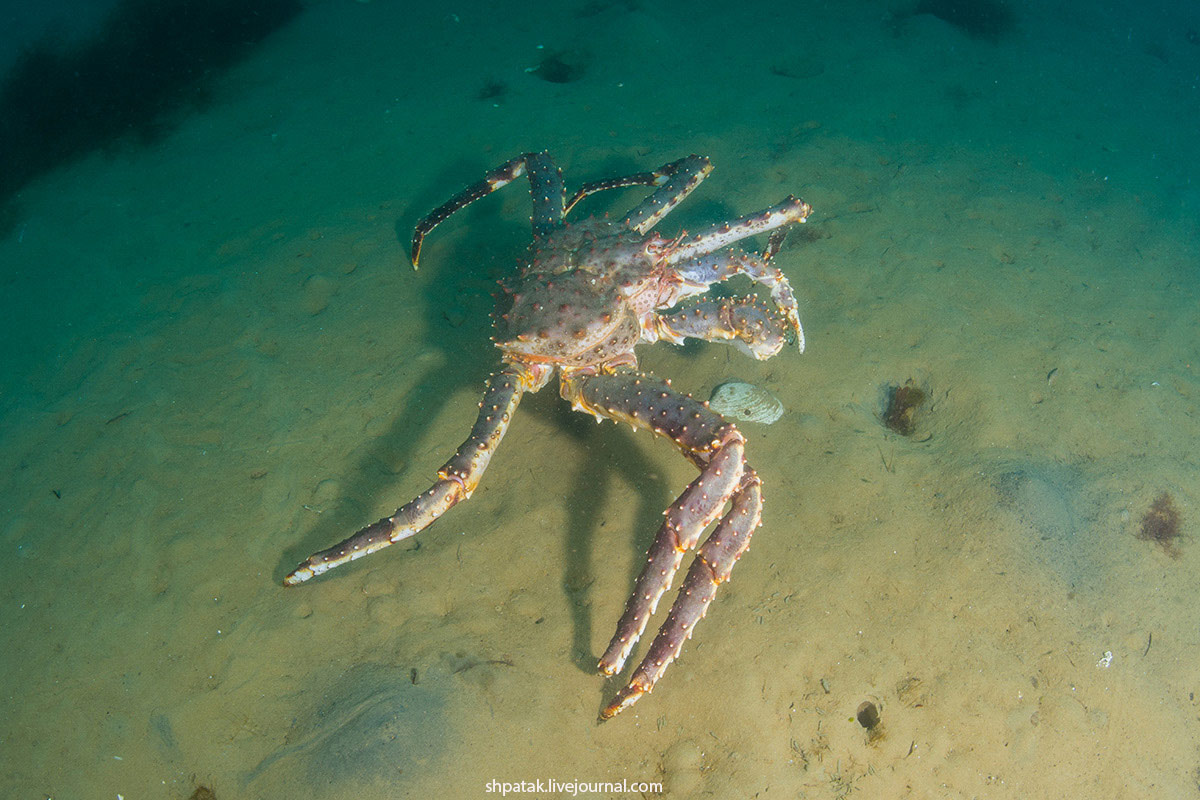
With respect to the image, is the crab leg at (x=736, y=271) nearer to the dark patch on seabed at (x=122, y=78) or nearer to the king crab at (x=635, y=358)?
the king crab at (x=635, y=358)

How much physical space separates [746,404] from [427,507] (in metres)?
2.34

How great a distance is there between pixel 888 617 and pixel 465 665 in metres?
2.38

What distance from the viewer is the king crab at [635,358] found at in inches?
117

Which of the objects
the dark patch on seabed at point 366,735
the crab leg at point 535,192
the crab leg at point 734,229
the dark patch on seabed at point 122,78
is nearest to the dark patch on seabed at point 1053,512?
the crab leg at point 734,229

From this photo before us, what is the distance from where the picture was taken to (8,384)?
5.64 metres

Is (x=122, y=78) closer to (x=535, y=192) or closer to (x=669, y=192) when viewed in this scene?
(x=535, y=192)

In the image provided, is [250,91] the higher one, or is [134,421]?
[250,91]

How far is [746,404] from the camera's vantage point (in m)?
4.30

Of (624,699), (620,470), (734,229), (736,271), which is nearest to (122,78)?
(734,229)

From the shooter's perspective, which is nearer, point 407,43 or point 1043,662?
point 1043,662

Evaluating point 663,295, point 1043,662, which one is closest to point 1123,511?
point 1043,662

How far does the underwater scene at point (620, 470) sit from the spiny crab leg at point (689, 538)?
2cm

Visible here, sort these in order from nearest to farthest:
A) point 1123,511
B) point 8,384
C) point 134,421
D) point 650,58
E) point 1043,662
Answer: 1. point 1043,662
2. point 1123,511
3. point 134,421
4. point 8,384
5. point 650,58

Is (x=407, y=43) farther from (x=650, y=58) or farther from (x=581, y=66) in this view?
(x=650, y=58)
